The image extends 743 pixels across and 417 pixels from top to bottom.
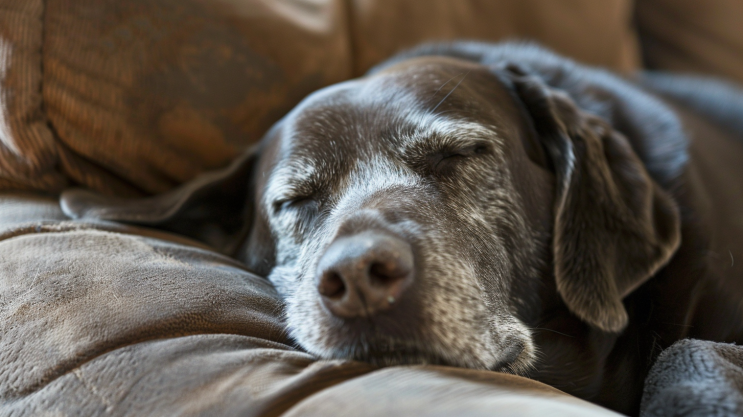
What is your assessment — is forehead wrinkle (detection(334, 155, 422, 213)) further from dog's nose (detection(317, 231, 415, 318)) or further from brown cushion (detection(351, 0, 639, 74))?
brown cushion (detection(351, 0, 639, 74))

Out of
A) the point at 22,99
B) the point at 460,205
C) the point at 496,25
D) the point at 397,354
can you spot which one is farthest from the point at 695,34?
the point at 22,99

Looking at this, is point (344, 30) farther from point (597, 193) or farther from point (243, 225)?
point (597, 193)

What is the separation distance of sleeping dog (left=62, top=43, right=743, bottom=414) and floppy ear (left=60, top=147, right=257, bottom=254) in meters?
0.01

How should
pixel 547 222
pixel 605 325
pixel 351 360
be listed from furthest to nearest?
pixel 547 222 → pixel 605 325 → pixel 351 360

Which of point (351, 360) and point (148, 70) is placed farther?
point (148, 70)

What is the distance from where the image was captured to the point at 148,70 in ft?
6.44

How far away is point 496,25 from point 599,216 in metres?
1.70

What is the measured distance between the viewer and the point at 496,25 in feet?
9.99

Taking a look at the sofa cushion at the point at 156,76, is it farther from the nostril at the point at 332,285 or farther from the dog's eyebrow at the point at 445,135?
the nostril at the point at 332,285

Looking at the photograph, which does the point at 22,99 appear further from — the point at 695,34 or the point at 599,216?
the point at 695,34

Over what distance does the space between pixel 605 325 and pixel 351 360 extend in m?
0.83

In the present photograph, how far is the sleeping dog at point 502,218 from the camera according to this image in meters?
1.39

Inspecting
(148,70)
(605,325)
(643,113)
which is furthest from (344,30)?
(605,325)

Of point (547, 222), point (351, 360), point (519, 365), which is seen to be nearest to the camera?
point (351, 360)
